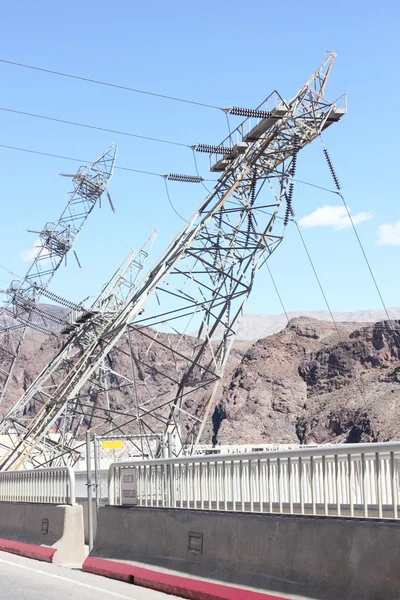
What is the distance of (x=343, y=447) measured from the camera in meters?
8.91

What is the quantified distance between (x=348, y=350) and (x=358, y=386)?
13.9 metres

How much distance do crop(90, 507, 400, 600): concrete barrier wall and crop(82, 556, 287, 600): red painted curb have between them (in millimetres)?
116

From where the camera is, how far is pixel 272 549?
977cm

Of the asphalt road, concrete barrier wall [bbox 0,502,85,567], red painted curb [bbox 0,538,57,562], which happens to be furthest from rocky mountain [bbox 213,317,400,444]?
the asphalt road

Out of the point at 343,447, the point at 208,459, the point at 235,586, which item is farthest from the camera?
the point at 208,459

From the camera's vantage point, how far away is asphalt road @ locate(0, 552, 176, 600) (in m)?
11.1

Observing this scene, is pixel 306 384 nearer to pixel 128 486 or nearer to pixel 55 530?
pixel 55 530

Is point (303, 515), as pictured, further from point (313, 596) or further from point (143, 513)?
point (143, 513)

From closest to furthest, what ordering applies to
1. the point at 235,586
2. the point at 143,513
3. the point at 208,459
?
the point at 235,586
the point at 208,459
the point at 143,513

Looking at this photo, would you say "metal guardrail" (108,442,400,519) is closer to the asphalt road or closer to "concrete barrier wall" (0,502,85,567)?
the asphalt road

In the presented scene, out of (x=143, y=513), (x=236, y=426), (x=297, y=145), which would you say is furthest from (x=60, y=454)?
(x=236, y=426)

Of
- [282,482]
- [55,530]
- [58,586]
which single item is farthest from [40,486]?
[282,482]

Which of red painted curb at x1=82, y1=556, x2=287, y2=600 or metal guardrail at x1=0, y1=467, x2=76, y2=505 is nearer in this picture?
red painted curb at x1=82, y1=556, x2=287, y2=600

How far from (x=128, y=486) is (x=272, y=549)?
4.05m
